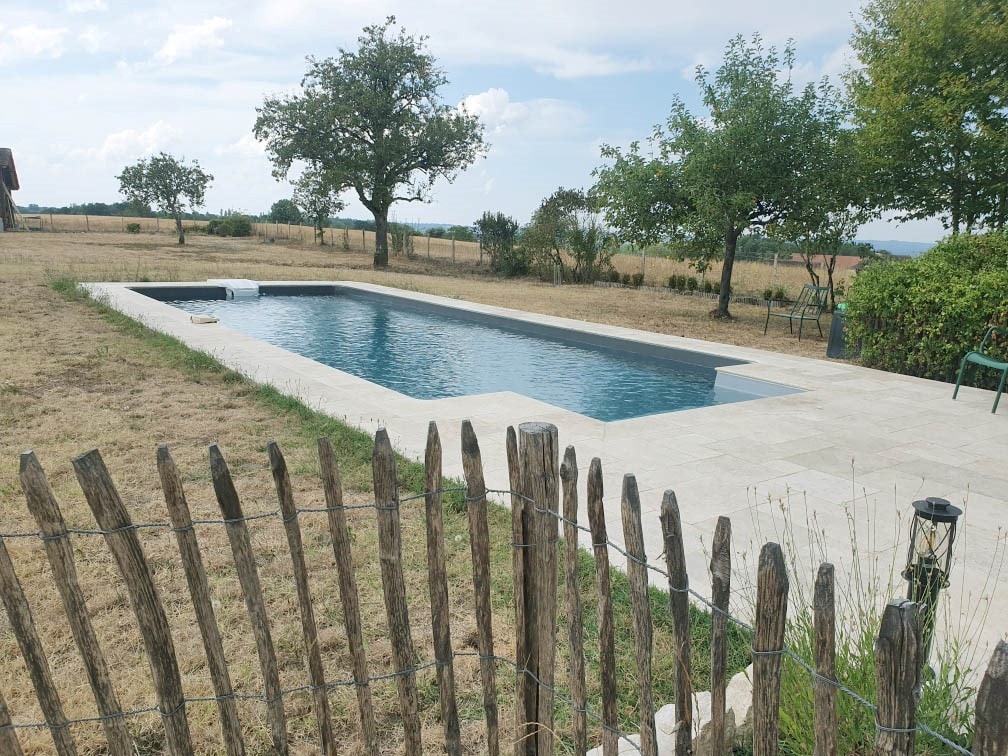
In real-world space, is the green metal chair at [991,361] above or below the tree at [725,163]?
below

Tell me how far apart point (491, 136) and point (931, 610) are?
2767cm

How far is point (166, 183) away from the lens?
109 feet

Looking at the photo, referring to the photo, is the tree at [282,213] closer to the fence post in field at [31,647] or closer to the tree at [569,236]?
the tree at [569,236]

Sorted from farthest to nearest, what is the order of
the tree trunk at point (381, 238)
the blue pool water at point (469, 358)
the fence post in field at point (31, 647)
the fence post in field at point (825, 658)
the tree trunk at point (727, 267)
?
the tree trunk at point (381, 238), the tree trunk at point (727, 267), the blue pool water at point (469, 358), the fence post in field at point (31, 647), the fence post in field at point (825, 658)

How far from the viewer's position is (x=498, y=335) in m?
12.5

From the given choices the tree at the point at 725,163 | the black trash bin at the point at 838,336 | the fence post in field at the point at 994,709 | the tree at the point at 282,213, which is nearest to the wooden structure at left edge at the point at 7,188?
the tree at the point at 282,213

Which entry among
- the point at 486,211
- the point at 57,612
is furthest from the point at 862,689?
the point at 486,211

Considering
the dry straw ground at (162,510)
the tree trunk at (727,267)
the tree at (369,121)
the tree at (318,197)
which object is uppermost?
the tree at (369,121)

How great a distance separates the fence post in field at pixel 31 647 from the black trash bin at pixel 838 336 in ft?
32.5

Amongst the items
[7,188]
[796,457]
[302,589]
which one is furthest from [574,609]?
[7,188]

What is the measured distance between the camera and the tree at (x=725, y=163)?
483 inches

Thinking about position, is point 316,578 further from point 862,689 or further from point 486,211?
point 486,211

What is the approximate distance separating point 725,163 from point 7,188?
39.5 metres

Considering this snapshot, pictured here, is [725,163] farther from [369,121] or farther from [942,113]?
[369,121]
